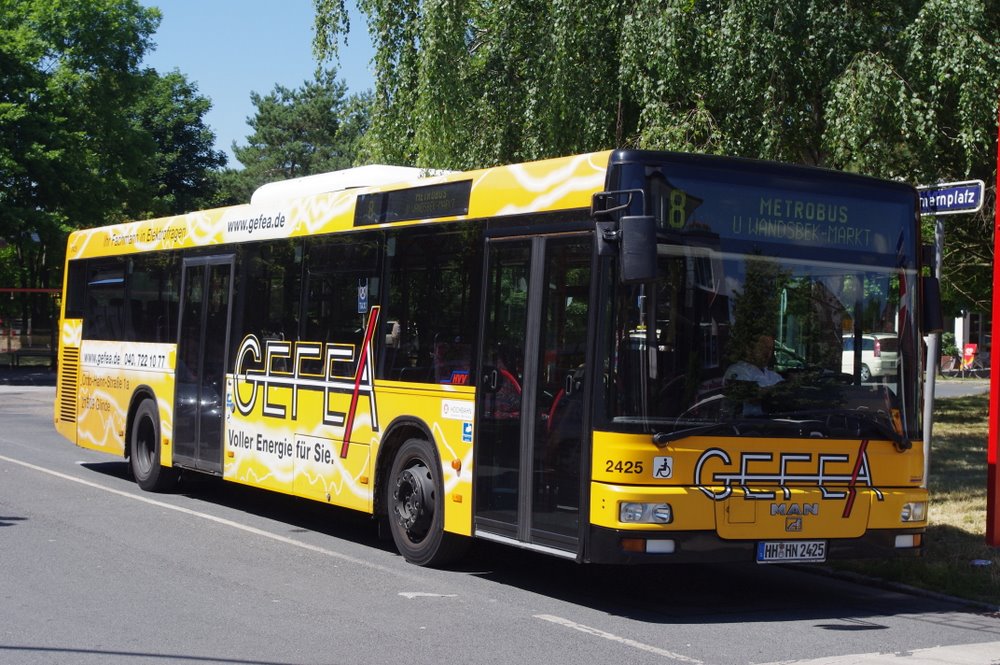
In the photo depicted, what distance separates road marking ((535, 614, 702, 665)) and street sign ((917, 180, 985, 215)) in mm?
4710

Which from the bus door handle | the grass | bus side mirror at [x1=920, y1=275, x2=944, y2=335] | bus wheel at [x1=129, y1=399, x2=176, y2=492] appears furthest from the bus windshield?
bus wheel at [x1=129, y1=399, x2=176, y2=492]

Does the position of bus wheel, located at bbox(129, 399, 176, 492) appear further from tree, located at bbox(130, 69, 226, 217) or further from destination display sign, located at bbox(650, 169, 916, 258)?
tree, located at bbox(130, 69, 226, 217)

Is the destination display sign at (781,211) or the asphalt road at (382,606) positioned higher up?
the destination display sign at (781,211)

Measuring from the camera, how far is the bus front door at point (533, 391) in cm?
853

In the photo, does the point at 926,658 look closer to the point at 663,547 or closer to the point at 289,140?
the point at 663,547

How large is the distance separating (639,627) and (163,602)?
307 centimetres

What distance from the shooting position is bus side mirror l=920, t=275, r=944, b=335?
359 inches

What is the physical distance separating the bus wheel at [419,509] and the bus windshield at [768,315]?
2.26 m

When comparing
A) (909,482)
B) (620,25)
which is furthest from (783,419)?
(620,25)

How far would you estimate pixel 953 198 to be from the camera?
1077 cm

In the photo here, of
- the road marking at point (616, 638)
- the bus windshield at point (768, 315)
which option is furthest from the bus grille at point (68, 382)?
the bus windshield at point (768, 315)

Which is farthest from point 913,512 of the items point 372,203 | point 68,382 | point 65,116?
point 65,116

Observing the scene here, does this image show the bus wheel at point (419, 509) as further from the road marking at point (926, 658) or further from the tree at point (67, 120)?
the tree at point (67, 120)

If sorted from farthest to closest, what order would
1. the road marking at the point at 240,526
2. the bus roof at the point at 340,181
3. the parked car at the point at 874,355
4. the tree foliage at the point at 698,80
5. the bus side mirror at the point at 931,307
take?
the tree foliage at the point at 698,80, the bus roof at the point at 340,181, the road marking at the point at 240,526, the bus side mirror at the point at 931,307, the parked car at the point at 874,355
